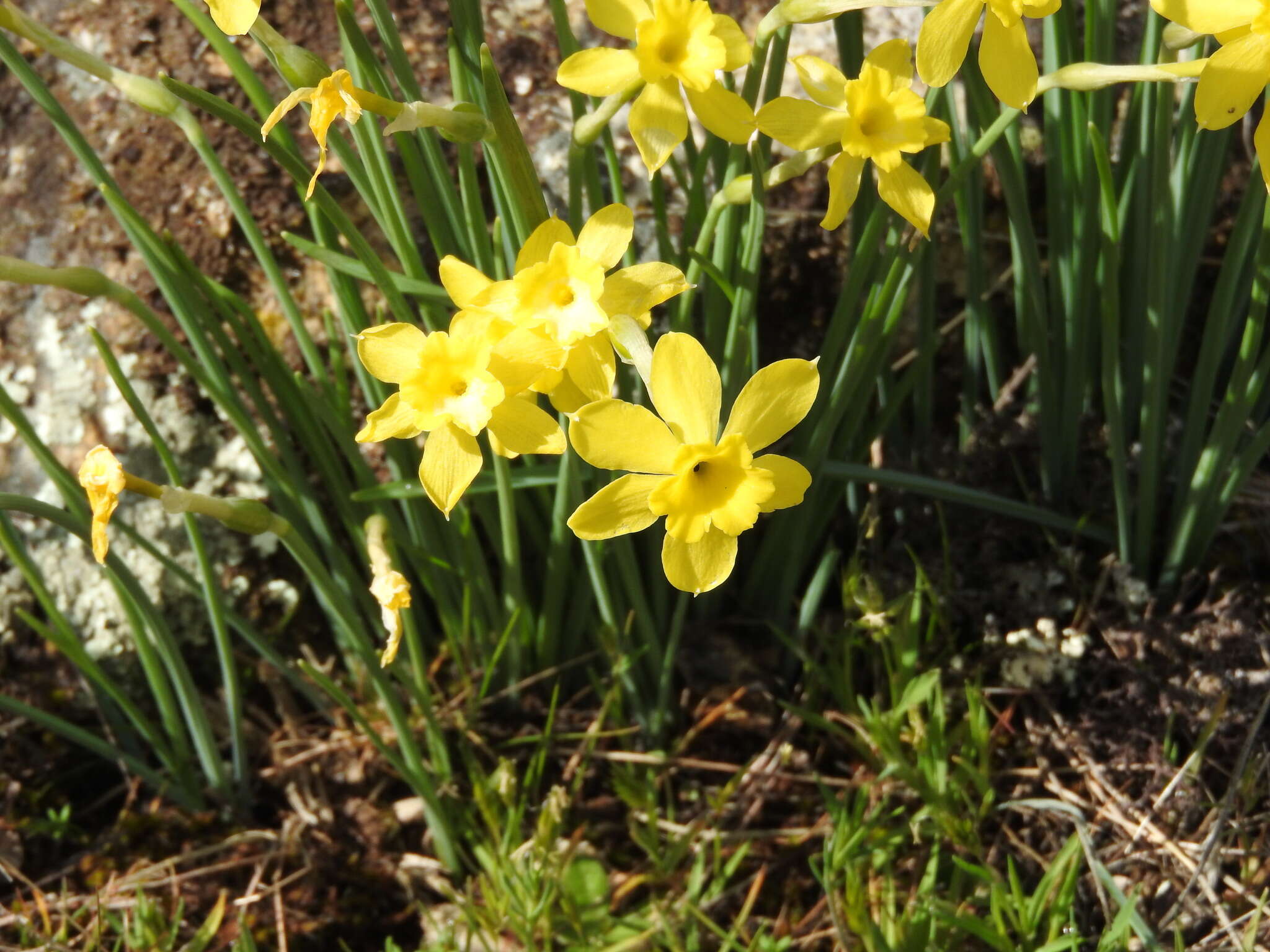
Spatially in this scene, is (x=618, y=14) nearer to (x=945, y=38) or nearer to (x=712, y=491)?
(x=945, y=38)

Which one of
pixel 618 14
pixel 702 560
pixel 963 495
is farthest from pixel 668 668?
pixel 618 14

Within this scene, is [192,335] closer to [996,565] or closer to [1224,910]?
[996,565]

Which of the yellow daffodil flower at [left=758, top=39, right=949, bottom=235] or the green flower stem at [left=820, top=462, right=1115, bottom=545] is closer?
the yellow daffodil flower at [left=758, top=39, right=949, bottom=235]

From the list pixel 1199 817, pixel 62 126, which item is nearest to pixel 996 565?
pixel 1199 817

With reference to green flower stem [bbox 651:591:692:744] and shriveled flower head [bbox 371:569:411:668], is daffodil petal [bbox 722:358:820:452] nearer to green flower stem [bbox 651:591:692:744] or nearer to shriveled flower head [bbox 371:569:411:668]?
shriveled flower head [bbox 371:569:411:668]

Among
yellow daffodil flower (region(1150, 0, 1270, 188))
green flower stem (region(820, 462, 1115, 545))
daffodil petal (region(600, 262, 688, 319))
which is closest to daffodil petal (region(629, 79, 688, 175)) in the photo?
daffodil petal (region(600, 262, 688, 319))

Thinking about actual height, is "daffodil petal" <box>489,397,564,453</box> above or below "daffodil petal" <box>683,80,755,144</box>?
below

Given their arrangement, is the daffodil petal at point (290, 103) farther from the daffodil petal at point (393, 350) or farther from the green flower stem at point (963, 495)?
the green flower stem at point (963, 495)
